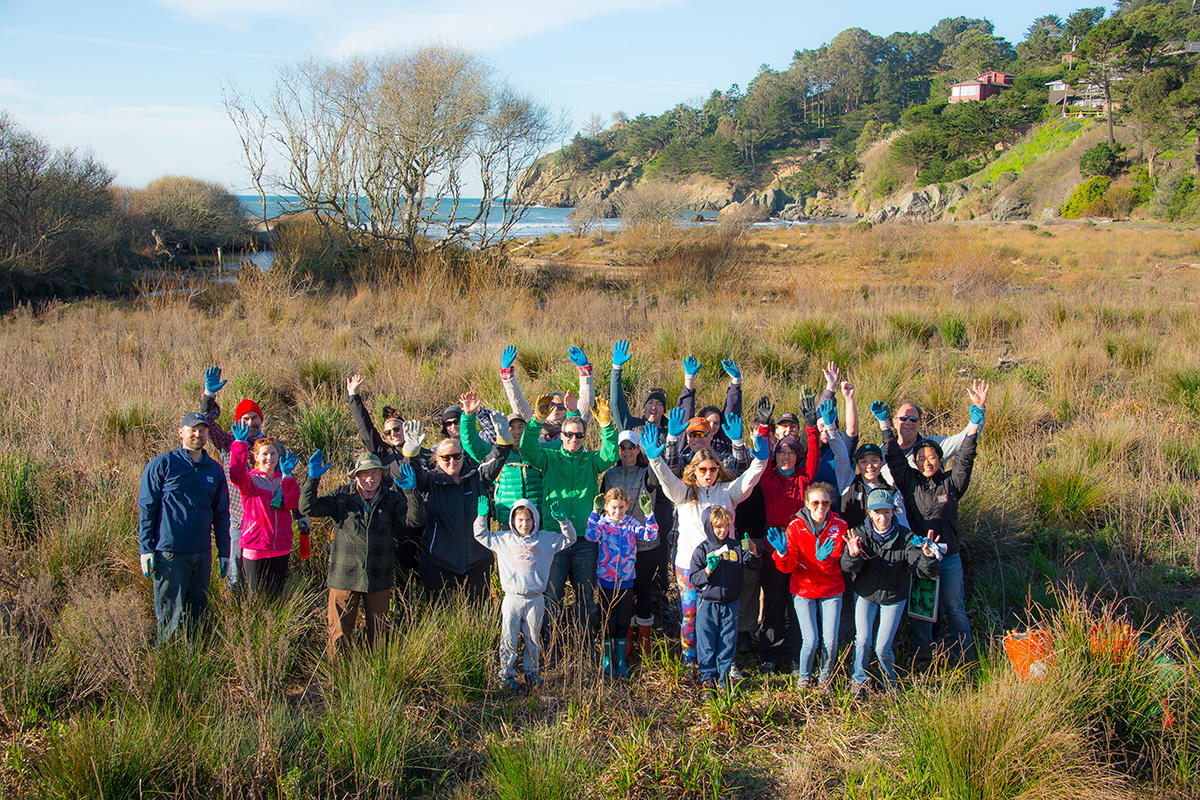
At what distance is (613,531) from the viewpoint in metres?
4.24

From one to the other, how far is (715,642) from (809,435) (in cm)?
145

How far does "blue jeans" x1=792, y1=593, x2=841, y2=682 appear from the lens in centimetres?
402

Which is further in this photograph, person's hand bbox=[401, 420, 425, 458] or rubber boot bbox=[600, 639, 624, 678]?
person's hand bbox=[401, 420, 425, 458]

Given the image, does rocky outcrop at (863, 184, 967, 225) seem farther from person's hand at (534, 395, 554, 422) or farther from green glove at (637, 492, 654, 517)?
green glove at (637, 492, 654, 517)

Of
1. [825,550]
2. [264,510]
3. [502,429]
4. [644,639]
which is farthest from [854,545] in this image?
[264,510]

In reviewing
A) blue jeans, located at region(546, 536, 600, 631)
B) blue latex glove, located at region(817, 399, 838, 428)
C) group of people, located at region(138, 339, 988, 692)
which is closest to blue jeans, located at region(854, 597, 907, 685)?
group of people, located at region(138, 339, 988, 692)

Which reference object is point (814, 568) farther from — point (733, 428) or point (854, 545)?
point (733, 428)

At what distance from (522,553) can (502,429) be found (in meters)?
0.88

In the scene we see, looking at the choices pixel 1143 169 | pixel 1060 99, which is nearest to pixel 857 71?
pixel 1060 99

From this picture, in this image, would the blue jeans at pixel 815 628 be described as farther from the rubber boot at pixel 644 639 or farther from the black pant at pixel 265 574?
the black pant at pixel 265 574

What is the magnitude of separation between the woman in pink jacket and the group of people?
1cm

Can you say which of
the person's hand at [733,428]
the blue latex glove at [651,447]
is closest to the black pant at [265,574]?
the blue latex glove at [651,447]

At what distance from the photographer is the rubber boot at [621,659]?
4199 millimetres

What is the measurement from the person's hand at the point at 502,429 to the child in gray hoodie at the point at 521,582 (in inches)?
24.7
